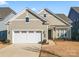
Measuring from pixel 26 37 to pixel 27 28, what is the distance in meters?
1.45

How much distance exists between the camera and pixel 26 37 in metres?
36.6

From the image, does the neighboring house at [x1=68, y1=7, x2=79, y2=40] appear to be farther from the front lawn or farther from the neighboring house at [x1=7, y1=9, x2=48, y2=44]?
the front lawn

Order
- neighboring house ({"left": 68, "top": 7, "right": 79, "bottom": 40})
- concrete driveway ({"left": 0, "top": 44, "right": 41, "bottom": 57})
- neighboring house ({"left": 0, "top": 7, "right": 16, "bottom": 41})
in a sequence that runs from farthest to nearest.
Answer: neighboring house ({"left": 68, "top": 7, "right": 79, "bottom": 40})
neighboring house ({"left": 0, "top": 7, "right": 16, "bottom": 41})
concrete driveway ({"left": 0, "top": 44, "right": 41, "bottom": 57})

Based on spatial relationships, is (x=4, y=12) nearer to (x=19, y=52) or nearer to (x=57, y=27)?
(x=57, y=27)

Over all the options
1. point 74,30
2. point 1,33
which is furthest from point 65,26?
point 1,33

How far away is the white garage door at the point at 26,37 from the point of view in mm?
36562

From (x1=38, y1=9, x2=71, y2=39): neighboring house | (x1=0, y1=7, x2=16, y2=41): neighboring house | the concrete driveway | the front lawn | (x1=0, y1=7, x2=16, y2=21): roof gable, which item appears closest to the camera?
the concrete driveway

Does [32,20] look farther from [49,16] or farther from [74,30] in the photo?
[74,30]

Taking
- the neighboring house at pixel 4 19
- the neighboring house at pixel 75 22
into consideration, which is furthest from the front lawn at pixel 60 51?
the neighboring house at pixel 75 22

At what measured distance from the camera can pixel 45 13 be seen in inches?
1914

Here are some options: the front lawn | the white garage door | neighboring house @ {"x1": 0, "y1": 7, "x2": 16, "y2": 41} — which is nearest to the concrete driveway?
the front lawn

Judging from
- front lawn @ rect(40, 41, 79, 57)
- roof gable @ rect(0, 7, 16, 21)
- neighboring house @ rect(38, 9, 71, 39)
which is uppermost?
roof gable @ rect(0, 7, 16, 21)

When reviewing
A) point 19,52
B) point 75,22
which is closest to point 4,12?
point 75,22

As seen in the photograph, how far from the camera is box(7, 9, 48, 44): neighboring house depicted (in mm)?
36625
